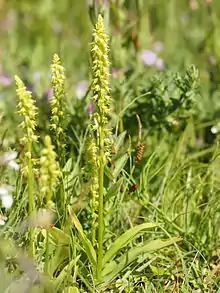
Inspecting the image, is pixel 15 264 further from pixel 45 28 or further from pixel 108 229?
pixel 45 28

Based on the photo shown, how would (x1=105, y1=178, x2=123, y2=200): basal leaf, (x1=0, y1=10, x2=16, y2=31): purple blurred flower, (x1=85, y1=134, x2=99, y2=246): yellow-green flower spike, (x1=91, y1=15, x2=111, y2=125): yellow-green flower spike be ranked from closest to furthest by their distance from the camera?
(x1=91, y1=15, x2=111, y2=125): yellow-green flower spike, (x1=85, y1=134, x2=99, y2=246): yellow-green flower spike, (x1=105, y1=178, x2=123, y2=200): basal leaf, (x1=0, y1=10, x2=16, y2=31): purple blurred flower

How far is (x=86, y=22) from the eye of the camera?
155 inches

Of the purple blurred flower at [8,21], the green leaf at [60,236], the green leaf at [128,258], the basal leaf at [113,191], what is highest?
the purple blurred flower at [8,21]

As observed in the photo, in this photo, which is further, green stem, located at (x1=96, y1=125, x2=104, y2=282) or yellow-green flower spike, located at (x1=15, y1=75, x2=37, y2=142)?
green stem, located at (x1=96, y1=125, x2=104, y2=282)

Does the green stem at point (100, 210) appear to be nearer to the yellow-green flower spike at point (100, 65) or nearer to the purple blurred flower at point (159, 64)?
the yellow-green flower spike at point (100, 65)

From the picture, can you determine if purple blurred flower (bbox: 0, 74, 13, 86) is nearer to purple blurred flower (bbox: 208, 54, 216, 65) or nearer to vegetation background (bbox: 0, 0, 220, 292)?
vegetation background (bbox: 0, 0, 220, 292)

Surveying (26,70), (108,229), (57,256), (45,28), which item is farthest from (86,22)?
(57,256)

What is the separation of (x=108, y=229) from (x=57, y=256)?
30 centimetres

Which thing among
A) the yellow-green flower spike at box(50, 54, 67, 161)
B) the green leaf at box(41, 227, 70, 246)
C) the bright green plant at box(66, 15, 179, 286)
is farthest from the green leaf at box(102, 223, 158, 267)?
the yellow-green flower spike at box(50, 54, 67, 161)

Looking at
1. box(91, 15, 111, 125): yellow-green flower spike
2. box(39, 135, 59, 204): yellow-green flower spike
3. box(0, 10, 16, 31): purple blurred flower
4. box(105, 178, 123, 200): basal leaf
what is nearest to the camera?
box(39, 135, 59, 204): yellow-green flower spike

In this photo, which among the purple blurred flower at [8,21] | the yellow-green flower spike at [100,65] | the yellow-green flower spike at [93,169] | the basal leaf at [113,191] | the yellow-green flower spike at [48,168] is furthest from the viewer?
the purple blurred flower at [8,21]

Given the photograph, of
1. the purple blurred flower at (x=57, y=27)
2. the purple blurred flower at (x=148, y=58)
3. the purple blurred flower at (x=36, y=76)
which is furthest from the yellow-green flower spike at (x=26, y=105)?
the purple blurred flower at (x=57, y=27)

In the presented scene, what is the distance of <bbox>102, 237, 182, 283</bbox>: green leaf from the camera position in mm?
1517

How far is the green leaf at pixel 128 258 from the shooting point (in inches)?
59.7
